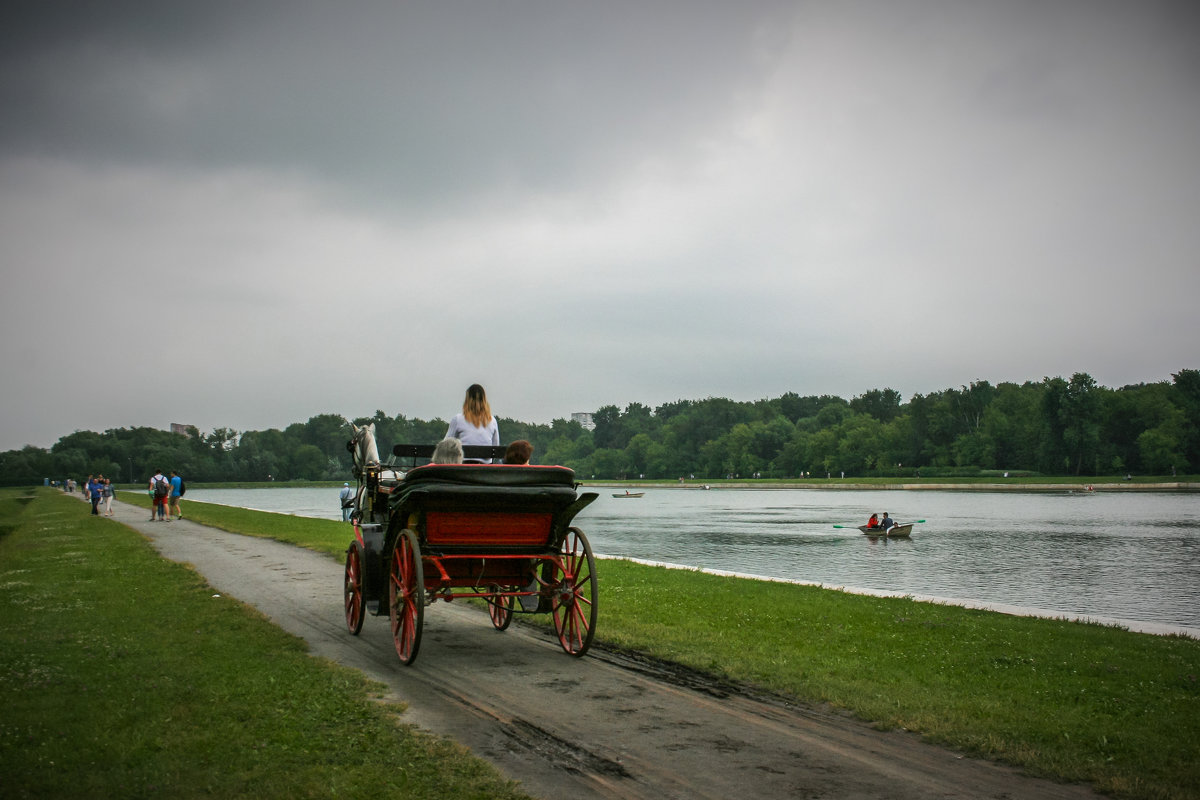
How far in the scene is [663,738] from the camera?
18.2 ft

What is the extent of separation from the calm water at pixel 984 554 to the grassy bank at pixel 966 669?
17.4 ft

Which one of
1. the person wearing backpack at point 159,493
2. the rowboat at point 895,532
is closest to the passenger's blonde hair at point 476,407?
the rowboat at point 895,532

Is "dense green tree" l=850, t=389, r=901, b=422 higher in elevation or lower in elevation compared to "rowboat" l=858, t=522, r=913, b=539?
higher

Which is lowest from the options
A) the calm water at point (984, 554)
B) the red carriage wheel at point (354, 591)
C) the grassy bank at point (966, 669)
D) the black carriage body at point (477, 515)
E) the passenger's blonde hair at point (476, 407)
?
the calm water at point (984, 554)

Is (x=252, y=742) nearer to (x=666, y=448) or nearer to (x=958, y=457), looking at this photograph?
(x=958, y=457)

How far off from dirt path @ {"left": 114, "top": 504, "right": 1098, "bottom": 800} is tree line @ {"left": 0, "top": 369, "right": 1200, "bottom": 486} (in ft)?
123

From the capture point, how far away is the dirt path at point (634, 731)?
4.74 meters

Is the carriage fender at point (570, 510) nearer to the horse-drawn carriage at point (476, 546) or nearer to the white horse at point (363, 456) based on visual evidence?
the horse-drawn carriage at point (476, 546)

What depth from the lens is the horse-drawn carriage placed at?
23.9ft

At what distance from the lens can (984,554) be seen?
2692cm

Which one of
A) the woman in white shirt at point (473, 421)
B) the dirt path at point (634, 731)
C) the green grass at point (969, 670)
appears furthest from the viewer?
the woman in white shirt at point (473, 421)

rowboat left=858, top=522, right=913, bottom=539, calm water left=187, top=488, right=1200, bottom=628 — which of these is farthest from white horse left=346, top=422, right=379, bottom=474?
rowboat left=858, top=522, right=913, bottom=539

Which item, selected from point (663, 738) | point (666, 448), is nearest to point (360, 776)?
point (663, 738)

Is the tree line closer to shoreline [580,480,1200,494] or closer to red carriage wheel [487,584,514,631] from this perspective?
shoreline [580,480,1200,494]
